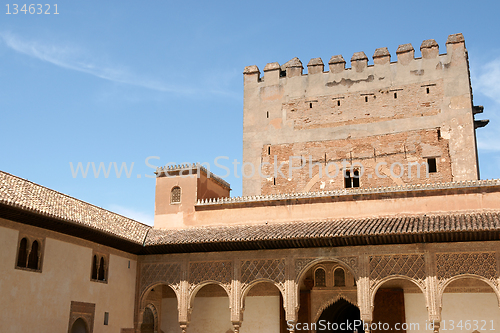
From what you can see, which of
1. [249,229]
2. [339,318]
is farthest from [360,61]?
[339,318]

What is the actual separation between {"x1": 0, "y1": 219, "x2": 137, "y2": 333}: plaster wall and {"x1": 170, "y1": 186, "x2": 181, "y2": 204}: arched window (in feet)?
7.04

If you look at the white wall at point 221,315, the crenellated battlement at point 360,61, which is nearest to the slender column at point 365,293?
the white wall at point 221,315

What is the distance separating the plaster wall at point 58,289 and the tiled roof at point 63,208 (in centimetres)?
57

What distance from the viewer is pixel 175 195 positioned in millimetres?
15539

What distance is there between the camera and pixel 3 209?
392 inches

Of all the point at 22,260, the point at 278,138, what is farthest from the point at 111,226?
the point at 278,138

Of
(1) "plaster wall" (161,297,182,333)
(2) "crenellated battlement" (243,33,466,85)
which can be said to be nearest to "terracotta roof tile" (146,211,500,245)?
(1) "plaster wall" (161,297,182,333)

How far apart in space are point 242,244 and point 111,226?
3.15m

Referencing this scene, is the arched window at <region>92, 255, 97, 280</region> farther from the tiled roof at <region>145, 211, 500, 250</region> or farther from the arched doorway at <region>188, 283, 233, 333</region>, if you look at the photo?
the arched doorway at <region>188, 283, 233, 333</region>

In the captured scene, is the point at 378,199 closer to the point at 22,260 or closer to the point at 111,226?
the point at 111,226

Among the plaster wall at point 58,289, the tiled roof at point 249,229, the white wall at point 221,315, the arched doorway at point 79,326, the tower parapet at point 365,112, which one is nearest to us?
the plaster wall at point 58,289

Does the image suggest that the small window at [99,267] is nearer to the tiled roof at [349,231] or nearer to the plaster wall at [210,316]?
the tiled roof at [349,231]

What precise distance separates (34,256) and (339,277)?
7188 mm

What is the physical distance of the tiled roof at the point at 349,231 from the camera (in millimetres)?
11422
